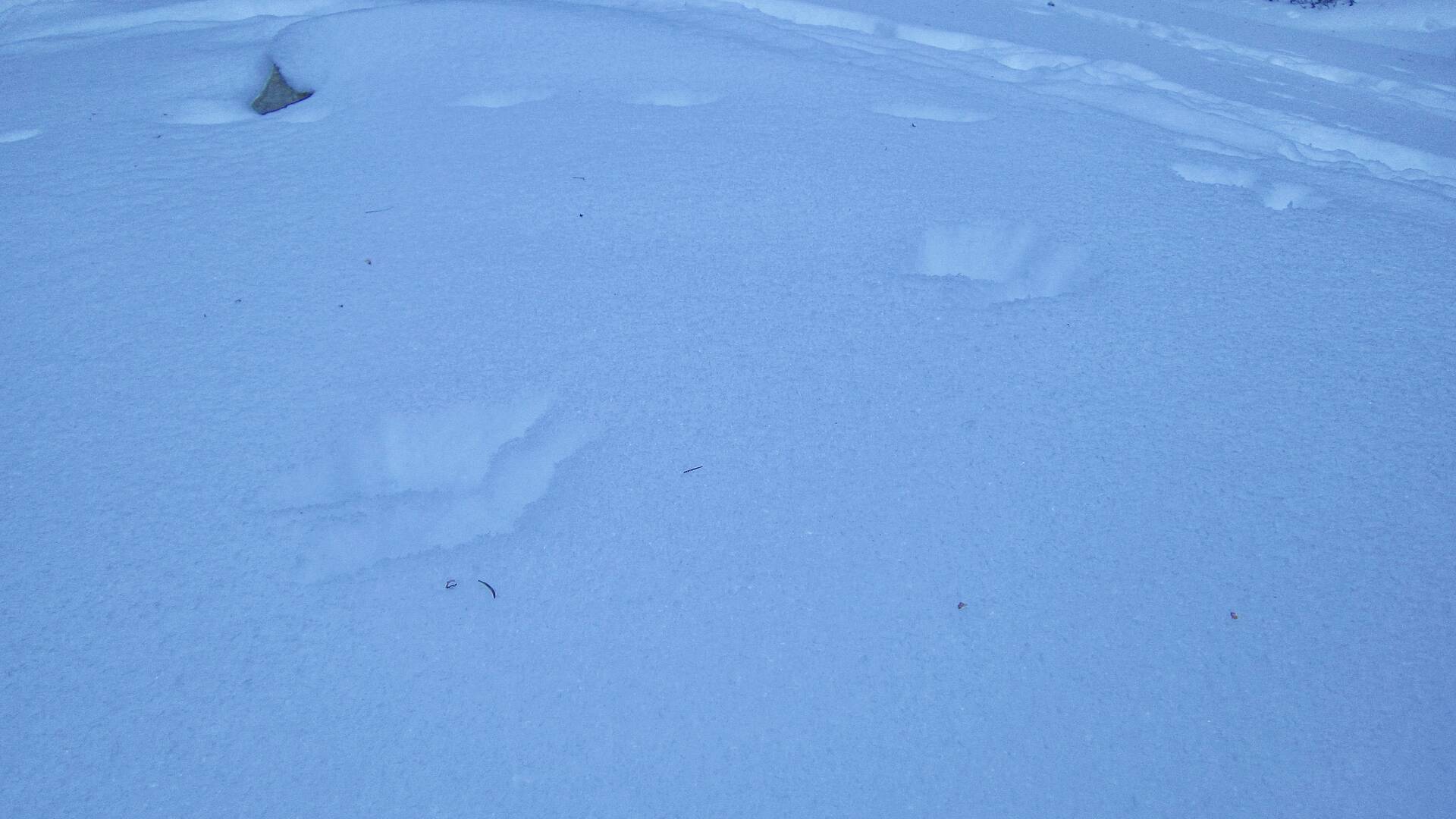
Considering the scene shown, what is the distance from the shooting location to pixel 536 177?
169 cm

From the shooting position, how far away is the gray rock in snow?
209cm

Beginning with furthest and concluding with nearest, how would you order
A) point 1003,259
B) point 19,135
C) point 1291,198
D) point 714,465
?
point 19,135 < point 1291,198 < point 1003,259 < point 714,465

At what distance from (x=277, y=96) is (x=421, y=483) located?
160 centimetres

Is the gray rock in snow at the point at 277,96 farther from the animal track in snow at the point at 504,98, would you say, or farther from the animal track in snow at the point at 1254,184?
the animal track in snow at the point at 1254,184

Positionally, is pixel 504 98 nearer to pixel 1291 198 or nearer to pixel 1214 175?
pixel 1214 175

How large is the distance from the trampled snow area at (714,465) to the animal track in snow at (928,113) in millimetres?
19

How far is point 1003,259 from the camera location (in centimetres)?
150

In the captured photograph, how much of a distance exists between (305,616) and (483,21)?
6.41 feet

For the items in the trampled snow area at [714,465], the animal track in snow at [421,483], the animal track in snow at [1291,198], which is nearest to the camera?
the trampled snow area at [714,465]

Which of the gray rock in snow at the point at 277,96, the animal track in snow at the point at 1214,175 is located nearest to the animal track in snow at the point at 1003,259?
the animal track in snow at the point at 1214,175

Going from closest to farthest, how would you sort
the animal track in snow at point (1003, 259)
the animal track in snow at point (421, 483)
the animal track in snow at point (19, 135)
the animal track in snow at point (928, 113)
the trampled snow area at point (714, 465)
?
the trampled snow area at point (714, 465), the animal track in snow at point (421, 483), the animal track in snow at point (1003, 259), the animal track in snow at point (19, 135), the animal track in snow at point (928, 113)

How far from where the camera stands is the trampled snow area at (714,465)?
822mm

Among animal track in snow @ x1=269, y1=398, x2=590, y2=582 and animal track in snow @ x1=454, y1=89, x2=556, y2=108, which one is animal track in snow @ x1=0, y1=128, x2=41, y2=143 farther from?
animal track in snow @ x1=269, y1=398, x2=590, y2=582

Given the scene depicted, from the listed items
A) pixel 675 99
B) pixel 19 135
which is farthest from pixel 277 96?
pixel 675 99
